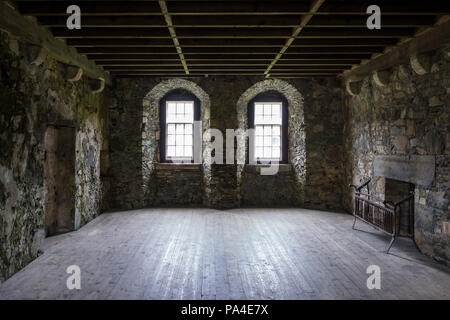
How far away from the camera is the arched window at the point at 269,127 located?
25.4 feet

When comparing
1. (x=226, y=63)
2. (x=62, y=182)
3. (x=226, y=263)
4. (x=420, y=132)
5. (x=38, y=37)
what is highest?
(x=226, y=63)

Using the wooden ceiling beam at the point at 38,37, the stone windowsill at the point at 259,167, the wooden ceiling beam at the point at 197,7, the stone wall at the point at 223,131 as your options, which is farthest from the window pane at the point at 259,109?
the wooden ceiling beam at the point at 197,7

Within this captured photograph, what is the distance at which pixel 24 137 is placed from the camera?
3811 mm

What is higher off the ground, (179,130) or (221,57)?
(221,57)

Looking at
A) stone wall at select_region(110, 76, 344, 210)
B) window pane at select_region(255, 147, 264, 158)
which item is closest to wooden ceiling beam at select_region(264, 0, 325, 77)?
stone wall at select_region(110, 76, 344, 210)

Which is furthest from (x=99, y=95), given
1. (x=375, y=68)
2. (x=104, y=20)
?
(x=375, y=68)

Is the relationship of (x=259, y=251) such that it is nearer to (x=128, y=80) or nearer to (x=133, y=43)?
(x=133, y=43)

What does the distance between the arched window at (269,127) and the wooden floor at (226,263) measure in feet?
7.12

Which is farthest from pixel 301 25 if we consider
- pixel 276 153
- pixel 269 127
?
pixel 276 153

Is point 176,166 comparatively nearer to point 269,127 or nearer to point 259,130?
point 259,130

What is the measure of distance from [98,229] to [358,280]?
13.5 feet

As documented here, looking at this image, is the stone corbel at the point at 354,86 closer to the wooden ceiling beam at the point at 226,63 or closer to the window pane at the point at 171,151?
the wooden ceiling beam at the point at 226,63

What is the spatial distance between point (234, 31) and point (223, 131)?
319 cm

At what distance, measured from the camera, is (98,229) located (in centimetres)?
554
